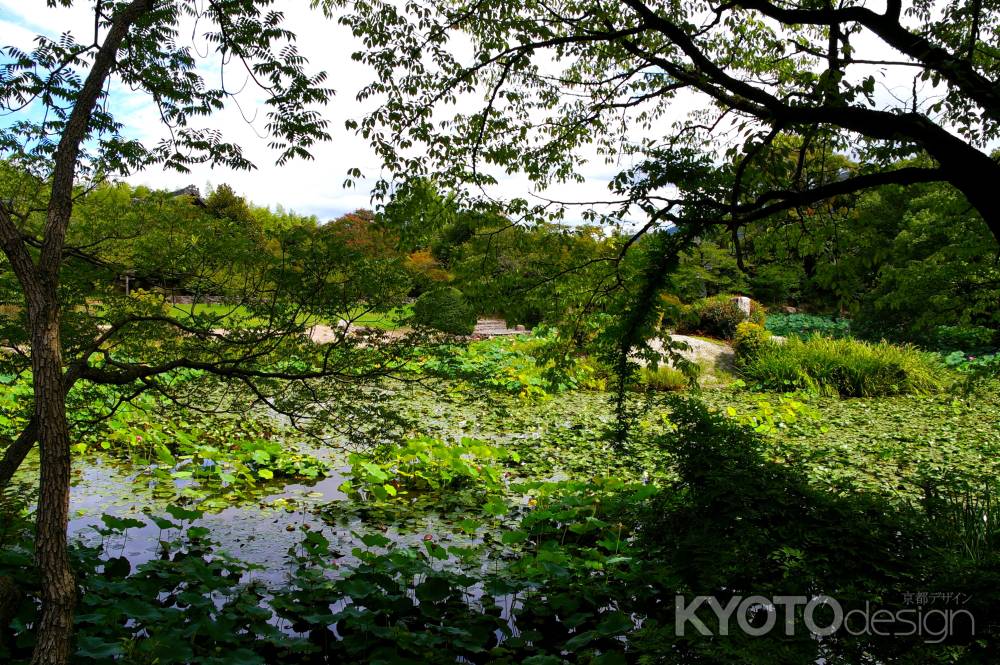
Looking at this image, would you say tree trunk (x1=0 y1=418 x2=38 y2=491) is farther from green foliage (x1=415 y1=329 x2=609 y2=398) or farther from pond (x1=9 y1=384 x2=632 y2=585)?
green foliage (x1=415 y1=329 x2=609 y2=398)

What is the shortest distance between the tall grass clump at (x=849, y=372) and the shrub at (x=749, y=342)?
2.28 ft

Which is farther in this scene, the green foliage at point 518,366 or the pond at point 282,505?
the pond at point 282,505

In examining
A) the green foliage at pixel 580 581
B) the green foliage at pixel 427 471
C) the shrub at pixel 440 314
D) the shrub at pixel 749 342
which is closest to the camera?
the green foliage at pixel 580 581

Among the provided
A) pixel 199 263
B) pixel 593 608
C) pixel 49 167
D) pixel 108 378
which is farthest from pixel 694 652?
pixel 49 167

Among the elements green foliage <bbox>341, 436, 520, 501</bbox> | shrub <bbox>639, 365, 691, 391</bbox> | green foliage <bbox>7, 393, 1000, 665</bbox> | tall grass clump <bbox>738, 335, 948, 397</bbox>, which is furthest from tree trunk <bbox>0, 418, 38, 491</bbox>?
tall grass clump <bbox>738, 335, 948, 397</bbox>

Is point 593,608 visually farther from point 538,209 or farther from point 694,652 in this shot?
Answer: point 538,209

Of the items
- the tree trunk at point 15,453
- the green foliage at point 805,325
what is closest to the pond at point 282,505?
the tree trunk at point 15,453

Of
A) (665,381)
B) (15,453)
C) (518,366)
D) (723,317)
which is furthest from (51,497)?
(723,317)

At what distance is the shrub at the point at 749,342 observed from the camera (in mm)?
11945

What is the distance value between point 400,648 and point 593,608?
106cm

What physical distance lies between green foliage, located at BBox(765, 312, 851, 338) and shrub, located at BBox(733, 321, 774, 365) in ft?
14.2

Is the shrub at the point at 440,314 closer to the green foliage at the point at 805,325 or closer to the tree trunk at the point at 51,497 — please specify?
the tree trunk at the point at 51,497

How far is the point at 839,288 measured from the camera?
197 inches

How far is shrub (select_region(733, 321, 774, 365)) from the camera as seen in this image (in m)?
11.9
